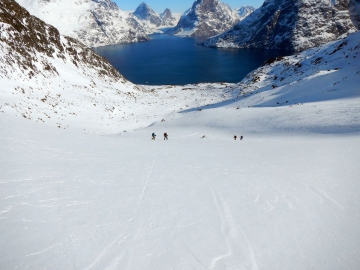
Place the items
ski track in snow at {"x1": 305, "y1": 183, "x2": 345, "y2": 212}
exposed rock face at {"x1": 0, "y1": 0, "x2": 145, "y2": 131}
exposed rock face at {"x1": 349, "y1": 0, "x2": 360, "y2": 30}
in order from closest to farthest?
ski track in snow at {"x1": 305, "y1": 183, "x2": 345, "y2": 212}, exposed rock face at {"x1": 0, "y1": 0, "x2": 145, "y2": 131}, exposed rock face at {"x1": 349, "y1": 0, "x2": 360, "y2": 30}

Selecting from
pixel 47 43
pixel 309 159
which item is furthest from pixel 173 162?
pixel 47 43

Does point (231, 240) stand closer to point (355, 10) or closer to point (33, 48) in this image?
point (33, 48)

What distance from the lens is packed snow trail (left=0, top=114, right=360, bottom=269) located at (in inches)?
197

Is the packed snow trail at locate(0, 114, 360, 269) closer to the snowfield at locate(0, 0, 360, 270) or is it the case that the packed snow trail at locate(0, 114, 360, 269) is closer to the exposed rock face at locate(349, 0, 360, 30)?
the snowfield at locate(0, 0, 360, 270)

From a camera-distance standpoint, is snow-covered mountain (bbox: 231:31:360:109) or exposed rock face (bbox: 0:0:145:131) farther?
snow-covered mountain (bbox: 231:31:360:109)

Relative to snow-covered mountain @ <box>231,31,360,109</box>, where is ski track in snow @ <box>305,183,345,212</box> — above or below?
below

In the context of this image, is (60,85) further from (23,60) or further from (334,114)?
(334,114)

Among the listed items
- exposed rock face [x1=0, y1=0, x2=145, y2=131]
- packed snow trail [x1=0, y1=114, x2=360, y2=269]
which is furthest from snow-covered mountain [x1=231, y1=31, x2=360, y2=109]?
exposed rock face [x1=0, y1=0, x2=145, y2=131]

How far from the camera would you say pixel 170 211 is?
6.80 metres

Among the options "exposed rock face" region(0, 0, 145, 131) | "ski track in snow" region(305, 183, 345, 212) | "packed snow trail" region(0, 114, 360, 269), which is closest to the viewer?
"packed snow trail" region(0, 114, 360, 269)

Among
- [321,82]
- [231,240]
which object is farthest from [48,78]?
[321,82]

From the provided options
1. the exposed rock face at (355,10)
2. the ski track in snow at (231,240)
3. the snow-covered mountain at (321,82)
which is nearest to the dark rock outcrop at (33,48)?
the ski track in snow at (231,240)

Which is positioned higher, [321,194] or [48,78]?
[48,78]

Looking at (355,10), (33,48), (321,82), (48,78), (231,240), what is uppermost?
(355,10)
